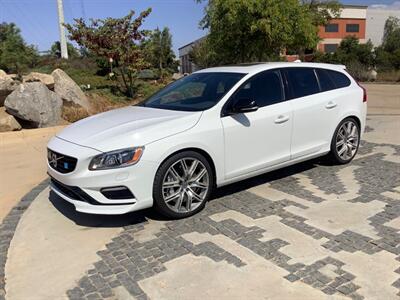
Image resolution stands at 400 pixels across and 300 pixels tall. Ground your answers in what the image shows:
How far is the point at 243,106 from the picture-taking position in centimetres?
489

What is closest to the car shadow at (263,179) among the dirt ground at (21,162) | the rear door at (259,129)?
the rear door at (259,129)

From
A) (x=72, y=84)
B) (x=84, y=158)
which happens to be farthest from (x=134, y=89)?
(x=84, y=158)

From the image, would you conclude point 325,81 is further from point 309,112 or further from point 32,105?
point 32,105

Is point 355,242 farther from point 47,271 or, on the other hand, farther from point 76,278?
point 47,271

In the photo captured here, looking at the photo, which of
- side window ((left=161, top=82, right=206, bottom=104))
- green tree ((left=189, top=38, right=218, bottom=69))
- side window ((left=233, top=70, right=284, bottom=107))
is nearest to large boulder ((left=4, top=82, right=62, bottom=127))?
green tree ((left=189, top=38, right=218, bottom=69))

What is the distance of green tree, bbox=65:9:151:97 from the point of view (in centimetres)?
1579

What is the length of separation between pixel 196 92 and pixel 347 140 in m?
2.53

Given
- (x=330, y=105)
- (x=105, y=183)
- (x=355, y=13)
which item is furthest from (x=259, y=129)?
(x=355, y=13)

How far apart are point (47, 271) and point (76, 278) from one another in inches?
13.2

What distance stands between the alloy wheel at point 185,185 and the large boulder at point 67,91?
8659 millimetres

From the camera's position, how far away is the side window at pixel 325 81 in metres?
6.12

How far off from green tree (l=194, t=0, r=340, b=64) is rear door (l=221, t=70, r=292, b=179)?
528cm

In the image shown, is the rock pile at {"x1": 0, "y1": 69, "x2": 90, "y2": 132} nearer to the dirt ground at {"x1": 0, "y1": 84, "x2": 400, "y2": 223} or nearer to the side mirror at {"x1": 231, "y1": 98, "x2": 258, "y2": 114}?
the dirt ground at {"x1": 0, "y1": 84, "x2": 400, "y2": 223}

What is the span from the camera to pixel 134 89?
17.0 metres
